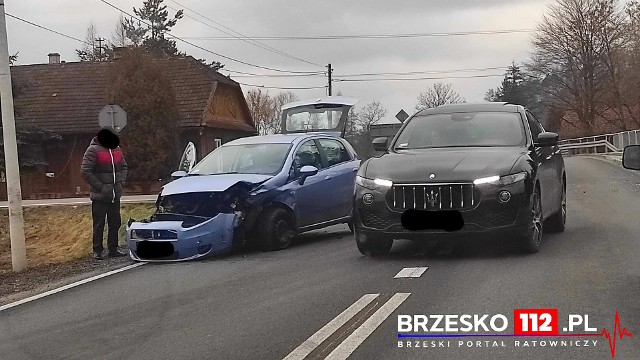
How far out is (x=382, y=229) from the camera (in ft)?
27.7

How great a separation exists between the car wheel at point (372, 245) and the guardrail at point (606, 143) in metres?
21.6

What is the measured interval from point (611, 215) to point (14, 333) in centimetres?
919

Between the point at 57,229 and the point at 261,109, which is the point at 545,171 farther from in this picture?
the point at 261,109

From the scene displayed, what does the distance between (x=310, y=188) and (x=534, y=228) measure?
12.0 feet

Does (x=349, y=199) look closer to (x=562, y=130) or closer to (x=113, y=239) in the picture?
(x=113, y=239)

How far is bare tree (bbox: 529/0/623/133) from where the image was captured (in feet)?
177

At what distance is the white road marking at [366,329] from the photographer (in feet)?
17.4

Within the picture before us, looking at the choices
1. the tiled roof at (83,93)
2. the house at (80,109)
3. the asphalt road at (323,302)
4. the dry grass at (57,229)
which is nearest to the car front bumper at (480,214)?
the asphalt road at (323,302)

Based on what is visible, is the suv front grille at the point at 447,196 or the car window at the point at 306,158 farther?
the car window at the point at 306,158

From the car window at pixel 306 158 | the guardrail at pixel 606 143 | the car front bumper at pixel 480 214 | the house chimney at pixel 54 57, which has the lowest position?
the guardrail at pixel 606 143

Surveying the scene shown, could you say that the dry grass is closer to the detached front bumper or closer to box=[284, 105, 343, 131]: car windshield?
box=[284, 105, 343, 131]: car windshield

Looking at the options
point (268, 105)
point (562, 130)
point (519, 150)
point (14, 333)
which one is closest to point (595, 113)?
point (562, 130)

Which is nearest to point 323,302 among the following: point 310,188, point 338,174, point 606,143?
point 310,188

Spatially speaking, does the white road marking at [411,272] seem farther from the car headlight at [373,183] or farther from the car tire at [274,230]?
the car tire at [274,230]
